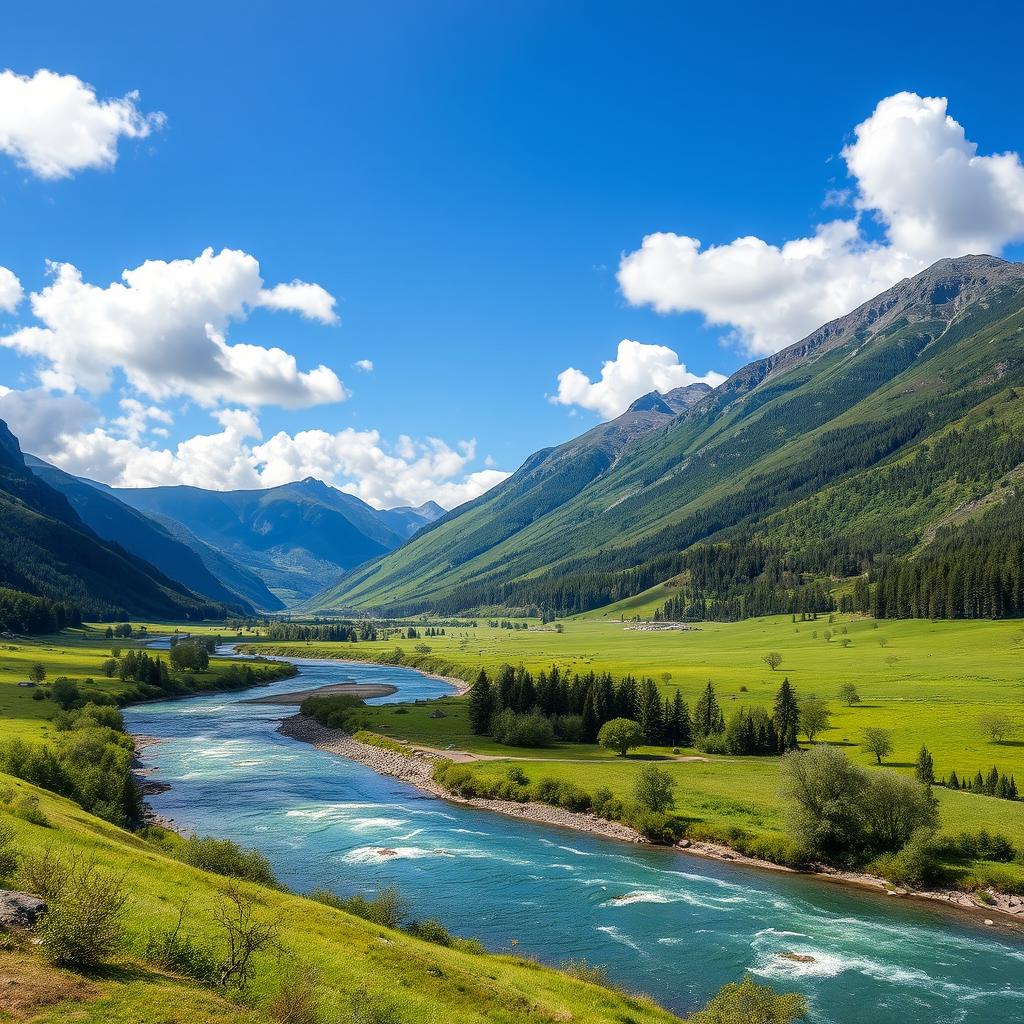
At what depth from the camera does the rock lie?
24.9 meters

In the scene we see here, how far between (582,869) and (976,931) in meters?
29.1

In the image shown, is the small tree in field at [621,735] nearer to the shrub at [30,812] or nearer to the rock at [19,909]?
the shrub at [30,812]

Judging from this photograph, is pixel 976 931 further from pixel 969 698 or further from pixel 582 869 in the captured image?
pixel 969 698

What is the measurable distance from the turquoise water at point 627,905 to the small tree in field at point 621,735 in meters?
28.2

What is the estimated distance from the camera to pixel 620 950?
156ft

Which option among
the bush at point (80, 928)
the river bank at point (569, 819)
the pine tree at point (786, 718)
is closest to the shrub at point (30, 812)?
the bush at point (80, 928)

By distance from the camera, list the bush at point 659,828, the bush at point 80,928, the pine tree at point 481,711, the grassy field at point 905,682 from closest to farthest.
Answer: the bush at point 80,928
the bush at point 659,828
the grassy field at point 905,682
the pine tree at point 481,711

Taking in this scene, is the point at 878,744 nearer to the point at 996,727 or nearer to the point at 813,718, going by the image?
the point at 813,718

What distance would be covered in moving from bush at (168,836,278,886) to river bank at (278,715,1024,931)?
17.9m

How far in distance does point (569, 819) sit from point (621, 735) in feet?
87.0

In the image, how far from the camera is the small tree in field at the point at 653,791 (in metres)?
76.2

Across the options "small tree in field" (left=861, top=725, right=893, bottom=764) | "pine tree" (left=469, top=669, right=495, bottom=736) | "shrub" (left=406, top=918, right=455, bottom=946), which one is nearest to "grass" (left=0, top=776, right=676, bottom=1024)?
"shrub" (left=406, top=918, right=455, bottom=946)

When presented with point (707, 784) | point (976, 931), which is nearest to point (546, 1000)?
point (976, 931)

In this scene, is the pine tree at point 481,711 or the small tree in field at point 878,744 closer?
the small tree in field at point 878,744
